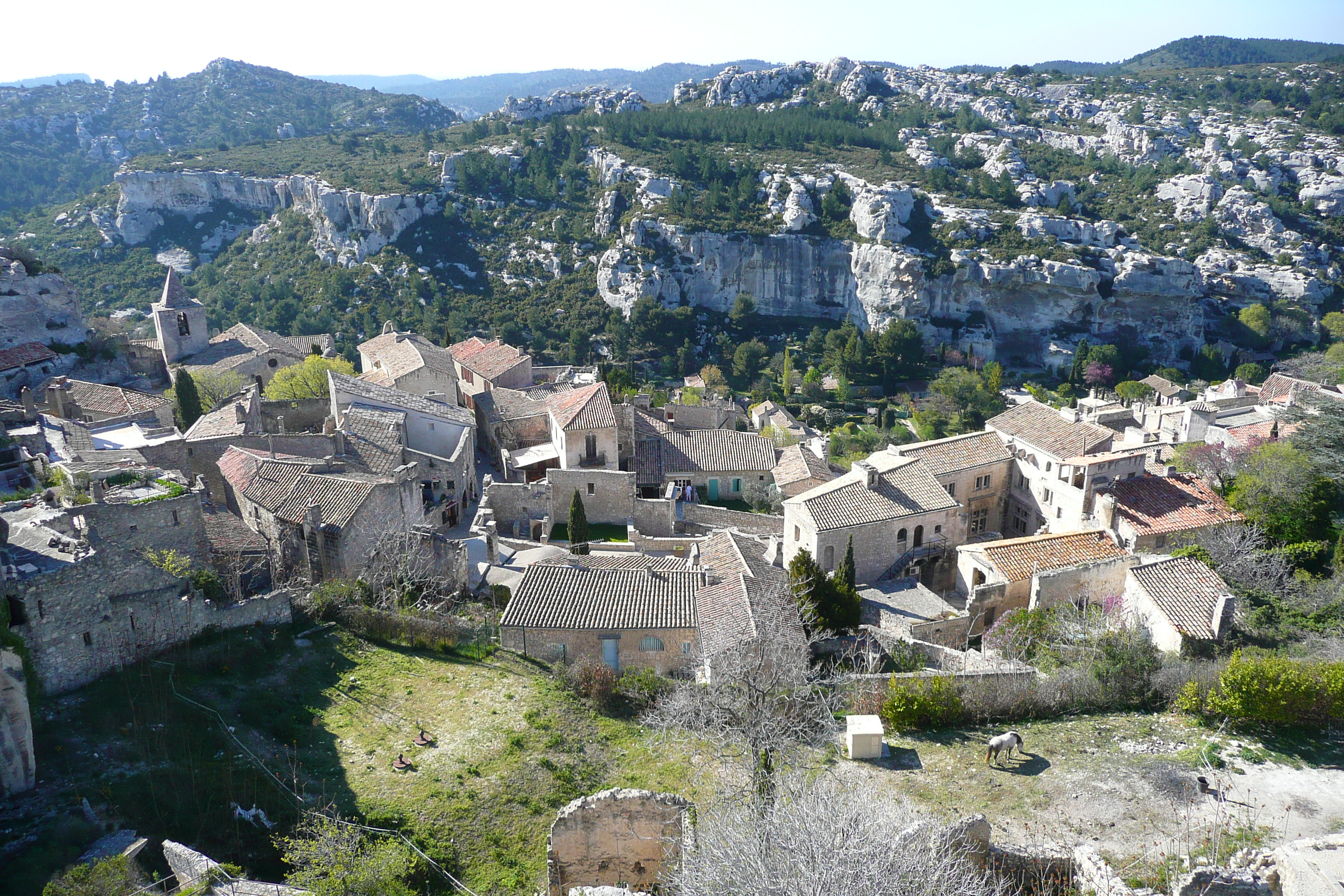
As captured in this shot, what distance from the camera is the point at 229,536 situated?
23953 millimetres

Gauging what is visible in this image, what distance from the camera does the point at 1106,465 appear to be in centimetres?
3108

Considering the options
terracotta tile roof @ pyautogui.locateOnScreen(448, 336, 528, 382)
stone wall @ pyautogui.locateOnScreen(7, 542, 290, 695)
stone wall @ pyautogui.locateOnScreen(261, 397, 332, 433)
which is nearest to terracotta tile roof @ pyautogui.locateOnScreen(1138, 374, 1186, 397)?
terracotta tile roof @ pyautogui.locateOnScreen(448, 336, 528, 382)

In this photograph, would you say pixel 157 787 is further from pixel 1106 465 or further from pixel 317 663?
pixel 1106 465

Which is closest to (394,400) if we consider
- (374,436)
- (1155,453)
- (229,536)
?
(374,436)

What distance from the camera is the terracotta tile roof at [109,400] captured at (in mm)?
34281

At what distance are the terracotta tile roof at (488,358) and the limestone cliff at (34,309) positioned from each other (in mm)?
19654

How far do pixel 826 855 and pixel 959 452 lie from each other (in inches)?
982

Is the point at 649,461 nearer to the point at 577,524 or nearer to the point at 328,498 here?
the point at 577,524

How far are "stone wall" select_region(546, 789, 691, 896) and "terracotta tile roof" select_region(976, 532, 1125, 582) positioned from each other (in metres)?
16.1

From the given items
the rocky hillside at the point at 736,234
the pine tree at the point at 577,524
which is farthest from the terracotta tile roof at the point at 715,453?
the rocky hillside at the point at 736,234

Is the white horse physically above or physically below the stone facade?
above

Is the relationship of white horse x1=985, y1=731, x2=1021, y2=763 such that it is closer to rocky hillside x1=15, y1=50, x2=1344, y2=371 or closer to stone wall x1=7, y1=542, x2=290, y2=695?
stone wall x1=7, y1=542, x2=290, y2=695

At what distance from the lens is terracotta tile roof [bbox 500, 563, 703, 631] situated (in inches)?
891

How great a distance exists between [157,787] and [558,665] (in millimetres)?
8852
